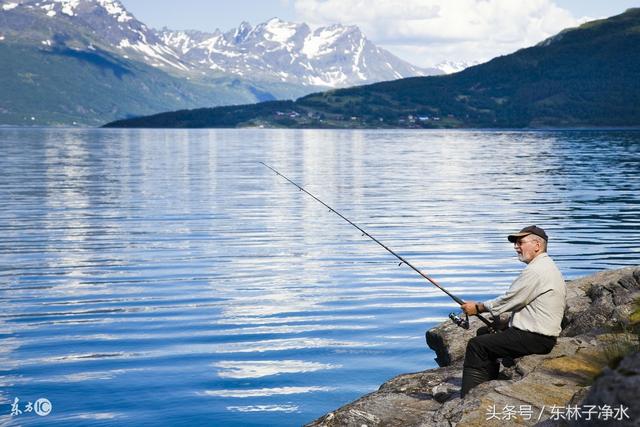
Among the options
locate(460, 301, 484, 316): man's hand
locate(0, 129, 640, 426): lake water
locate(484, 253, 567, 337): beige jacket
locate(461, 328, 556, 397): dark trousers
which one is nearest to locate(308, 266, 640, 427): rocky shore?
locate(461, 328, 556, 397): dark trousers

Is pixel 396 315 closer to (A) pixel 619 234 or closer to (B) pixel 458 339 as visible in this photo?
(B) pixel 458 339

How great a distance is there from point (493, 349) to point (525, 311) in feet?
Result: 1.88

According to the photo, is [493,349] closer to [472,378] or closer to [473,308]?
[472,378]

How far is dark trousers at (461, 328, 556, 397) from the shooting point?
10992mm

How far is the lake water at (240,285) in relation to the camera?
1494 centimetres

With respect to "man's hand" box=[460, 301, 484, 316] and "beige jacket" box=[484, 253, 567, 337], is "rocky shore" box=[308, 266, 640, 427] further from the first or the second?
"man's hand" box=[460, 301, 484, 316]

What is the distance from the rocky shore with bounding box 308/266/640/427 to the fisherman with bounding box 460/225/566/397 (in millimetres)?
267

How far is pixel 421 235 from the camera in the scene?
3481cm

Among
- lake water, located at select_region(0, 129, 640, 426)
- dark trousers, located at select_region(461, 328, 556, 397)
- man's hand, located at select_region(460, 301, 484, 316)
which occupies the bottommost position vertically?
lake water, located at select_region(0, 129, 640, 426)

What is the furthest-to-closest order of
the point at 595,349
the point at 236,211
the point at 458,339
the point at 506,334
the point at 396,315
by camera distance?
the point at 236,211 < the point at 396,315 < the point at 458,339 < the point at 595,349 < the point at 506,334

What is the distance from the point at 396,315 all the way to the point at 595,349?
903cm

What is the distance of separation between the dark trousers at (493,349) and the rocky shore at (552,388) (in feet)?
0.63

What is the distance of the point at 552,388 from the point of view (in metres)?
10.5

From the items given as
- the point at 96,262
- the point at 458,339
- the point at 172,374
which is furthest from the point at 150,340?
the point at 96,262
